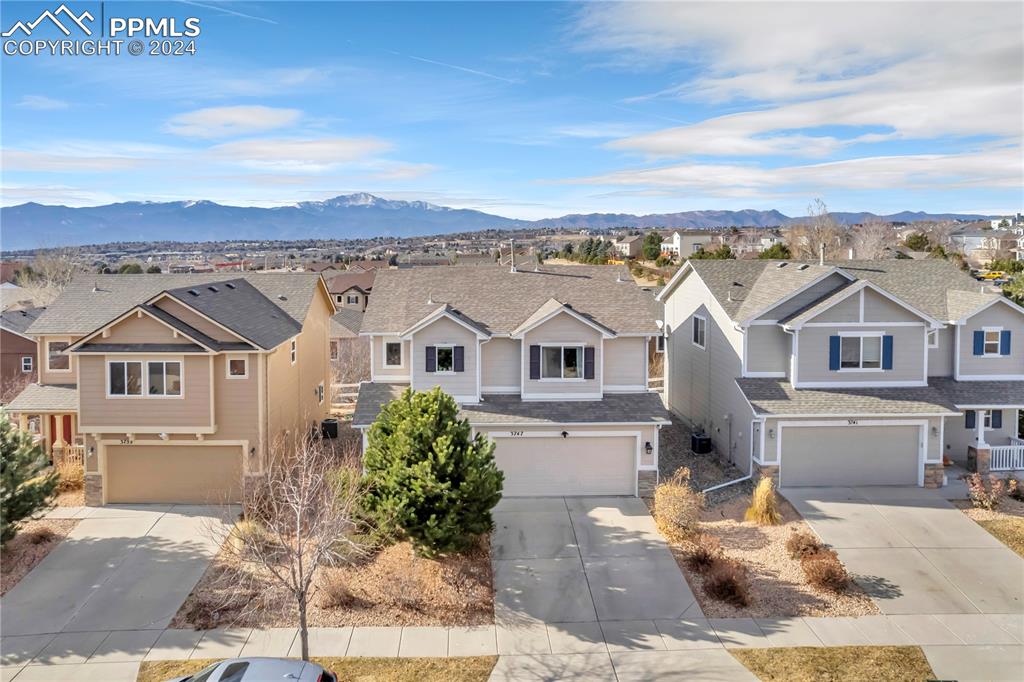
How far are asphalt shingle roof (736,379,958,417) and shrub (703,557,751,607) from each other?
6.75 meters

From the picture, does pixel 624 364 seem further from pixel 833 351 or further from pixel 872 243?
pixel 872 243

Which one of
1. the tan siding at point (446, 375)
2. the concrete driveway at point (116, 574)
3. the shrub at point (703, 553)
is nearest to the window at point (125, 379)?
the concrete driveway at point (116, 574)

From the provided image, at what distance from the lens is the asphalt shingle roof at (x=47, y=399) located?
24.2 metres

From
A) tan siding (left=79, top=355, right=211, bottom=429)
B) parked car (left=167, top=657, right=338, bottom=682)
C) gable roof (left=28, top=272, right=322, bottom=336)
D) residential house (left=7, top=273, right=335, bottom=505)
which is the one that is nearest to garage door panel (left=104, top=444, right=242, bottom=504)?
residential house (left=7, top=273, right=335, bottom=505)

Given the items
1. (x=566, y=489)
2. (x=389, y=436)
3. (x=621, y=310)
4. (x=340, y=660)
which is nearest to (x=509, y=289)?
(x=621, y=310)

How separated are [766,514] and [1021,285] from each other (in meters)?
20.9

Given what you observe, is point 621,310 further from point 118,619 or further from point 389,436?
point 118,619

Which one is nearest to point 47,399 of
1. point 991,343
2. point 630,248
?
point 991,343

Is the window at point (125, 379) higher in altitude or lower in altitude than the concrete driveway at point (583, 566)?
higher

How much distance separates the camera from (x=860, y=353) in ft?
77.6

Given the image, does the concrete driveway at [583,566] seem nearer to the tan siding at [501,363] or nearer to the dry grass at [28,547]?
the tan siding at [501,363]

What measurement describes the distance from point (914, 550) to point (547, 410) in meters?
10.5

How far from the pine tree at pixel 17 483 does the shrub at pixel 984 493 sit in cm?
2585

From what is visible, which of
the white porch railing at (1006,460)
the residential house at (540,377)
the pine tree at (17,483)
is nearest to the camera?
the pine tree at (17,483)
